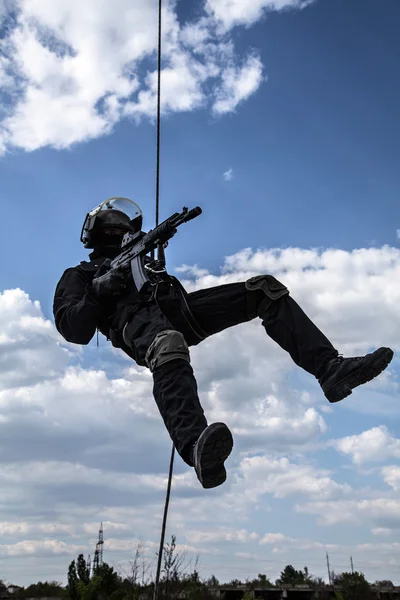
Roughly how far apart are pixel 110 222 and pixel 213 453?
11.0ft

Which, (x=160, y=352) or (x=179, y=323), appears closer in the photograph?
(x=160, y=352)

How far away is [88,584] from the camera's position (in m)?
41.6

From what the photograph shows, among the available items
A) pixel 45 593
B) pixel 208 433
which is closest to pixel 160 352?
pixel 208 433

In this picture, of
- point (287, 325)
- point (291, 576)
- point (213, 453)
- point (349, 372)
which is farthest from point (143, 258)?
point (291, 576)

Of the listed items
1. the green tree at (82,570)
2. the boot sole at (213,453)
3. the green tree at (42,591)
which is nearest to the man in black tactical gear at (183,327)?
the boot sole at (213,453)

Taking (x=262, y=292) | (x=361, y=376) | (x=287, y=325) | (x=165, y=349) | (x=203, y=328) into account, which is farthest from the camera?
(x=203, y=328)

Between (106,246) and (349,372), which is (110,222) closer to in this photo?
(106,246)

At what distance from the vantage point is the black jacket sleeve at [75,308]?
6.10m

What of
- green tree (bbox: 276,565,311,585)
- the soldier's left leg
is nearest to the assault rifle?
the soldier's left leg

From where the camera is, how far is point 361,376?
5145mm

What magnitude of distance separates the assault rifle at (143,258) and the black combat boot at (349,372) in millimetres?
1694

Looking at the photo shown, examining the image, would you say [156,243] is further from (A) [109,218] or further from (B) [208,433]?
(B) [208,433]

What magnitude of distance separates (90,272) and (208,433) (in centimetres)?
287

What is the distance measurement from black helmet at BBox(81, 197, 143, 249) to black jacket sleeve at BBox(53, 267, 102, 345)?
523 millimetres
